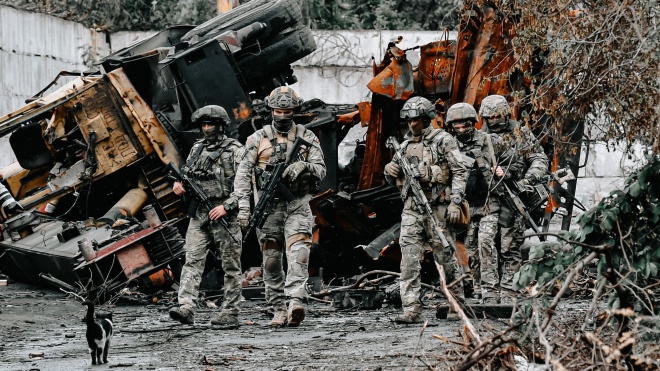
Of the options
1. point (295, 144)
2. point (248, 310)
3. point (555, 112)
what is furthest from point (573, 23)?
point (248, 310)

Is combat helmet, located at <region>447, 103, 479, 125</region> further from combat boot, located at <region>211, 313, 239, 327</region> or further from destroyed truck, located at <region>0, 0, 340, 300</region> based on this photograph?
destroyed truck, located at <region>0, 0, 340, 300</region>

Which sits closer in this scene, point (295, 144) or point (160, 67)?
point (295, 144)

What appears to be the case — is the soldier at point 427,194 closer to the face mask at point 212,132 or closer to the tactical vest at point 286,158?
the tactical vest at point 286,158

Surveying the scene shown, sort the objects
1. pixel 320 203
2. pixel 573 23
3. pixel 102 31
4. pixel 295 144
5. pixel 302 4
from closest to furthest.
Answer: pixel 573 23
pixel 295 144
pixel 320 203
pixel 102 31
pixel 302 4

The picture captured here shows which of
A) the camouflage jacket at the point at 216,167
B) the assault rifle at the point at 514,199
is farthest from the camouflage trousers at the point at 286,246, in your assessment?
the assault rifle at the point at 514,199

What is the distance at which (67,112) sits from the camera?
13.6 meters

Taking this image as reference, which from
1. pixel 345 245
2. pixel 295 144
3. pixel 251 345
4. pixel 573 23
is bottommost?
pixel 345 245

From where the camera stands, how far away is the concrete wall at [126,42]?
19.7m

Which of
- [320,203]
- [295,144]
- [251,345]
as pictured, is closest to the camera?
[251,345]

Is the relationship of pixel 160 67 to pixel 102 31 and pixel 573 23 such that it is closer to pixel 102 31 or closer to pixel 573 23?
pixel 573 23

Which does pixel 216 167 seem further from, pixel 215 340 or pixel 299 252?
pixel 215 340

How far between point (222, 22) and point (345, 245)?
10.9 ft

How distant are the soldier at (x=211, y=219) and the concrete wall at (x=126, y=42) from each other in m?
9.67

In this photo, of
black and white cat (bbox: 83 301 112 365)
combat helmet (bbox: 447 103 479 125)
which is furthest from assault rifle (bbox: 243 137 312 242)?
black and white cat (bbox: 83 301 112 365)
